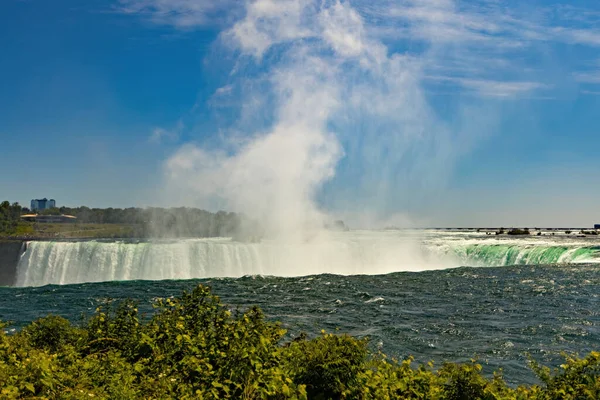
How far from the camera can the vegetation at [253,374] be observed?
5.60 metres

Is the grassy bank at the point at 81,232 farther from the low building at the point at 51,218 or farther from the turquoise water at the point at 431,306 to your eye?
the turquoise water at the point at 431,306

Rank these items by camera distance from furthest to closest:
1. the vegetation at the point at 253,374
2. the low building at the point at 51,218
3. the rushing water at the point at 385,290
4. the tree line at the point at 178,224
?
1. the low building at the point at 51,218
2. the tree line at the point at 178,224
3. the rushing water at the point at 385,290
4. the vegetation at the point at 253,374

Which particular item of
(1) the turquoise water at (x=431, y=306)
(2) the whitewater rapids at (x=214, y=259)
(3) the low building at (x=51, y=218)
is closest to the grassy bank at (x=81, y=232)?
(3) the low building at (x=51, y=218)

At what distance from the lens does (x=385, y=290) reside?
98.1 ft

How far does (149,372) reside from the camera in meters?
6.98

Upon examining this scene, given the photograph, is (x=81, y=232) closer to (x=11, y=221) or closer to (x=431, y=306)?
(x=11, y=221)

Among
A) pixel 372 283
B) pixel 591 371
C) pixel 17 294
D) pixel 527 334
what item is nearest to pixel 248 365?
pixel 591 371

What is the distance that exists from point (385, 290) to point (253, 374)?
25045 mm

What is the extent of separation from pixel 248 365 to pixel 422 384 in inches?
83.0

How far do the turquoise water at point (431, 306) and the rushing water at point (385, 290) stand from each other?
6 cm

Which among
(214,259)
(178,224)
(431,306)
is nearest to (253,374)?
(431,306)

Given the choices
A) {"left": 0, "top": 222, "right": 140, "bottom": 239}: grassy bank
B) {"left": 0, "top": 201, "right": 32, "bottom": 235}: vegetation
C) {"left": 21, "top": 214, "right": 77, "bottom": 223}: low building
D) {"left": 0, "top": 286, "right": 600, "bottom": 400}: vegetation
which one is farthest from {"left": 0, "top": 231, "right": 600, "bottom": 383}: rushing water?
{"left": 21, "top": 214, "right": 77, "bottom": 223}: low building

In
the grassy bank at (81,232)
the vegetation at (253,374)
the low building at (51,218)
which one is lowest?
the vegetation at (253,374)

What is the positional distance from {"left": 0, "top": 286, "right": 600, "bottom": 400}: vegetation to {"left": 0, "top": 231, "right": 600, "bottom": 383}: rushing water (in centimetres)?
626
